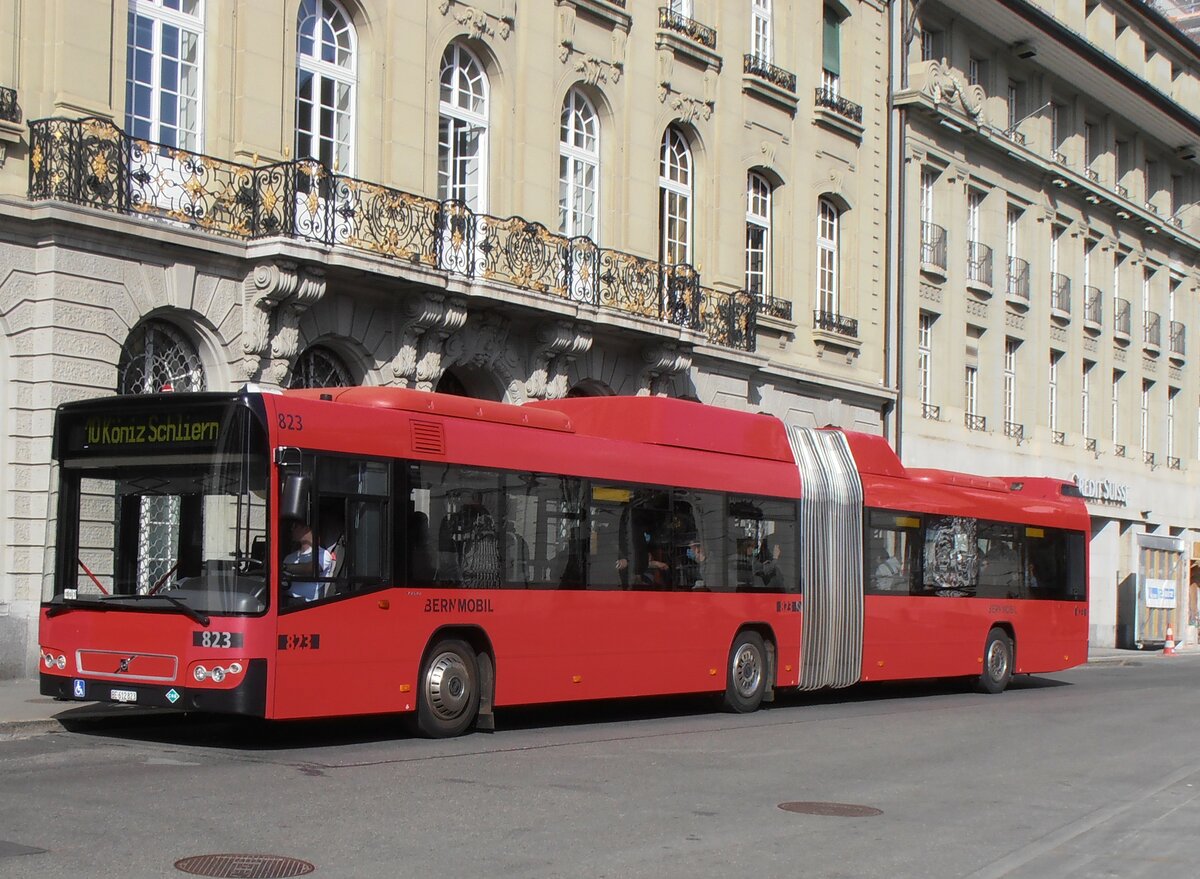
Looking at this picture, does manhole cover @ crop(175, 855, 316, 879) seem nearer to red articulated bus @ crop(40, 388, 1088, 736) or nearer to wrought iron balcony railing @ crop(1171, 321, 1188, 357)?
red articulated bus @ crop(40, 388, 1088, 736)

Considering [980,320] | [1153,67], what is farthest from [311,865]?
[1153,67]

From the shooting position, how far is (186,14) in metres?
20.1

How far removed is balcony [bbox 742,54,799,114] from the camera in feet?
98.6

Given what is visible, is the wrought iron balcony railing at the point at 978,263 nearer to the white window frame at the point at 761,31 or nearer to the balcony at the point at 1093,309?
the balcony at the point at 1093,309

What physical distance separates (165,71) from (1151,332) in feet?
116

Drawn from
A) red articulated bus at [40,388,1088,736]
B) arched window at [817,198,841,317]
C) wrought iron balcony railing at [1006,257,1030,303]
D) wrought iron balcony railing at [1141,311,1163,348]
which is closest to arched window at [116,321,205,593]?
red articulated bus at [40,388,1088,736]

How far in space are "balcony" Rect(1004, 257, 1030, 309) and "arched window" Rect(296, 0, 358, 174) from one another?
21615mm

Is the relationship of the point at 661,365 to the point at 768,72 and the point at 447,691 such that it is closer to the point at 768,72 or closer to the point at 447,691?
the point at 768,72

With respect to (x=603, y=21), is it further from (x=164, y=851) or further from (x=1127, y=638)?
(x=1127, y=638)

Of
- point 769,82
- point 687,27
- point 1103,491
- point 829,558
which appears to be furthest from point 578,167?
point 1103,491

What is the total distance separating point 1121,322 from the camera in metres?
46.2

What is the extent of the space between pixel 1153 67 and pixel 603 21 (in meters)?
27.3

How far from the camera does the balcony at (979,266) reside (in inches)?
1501

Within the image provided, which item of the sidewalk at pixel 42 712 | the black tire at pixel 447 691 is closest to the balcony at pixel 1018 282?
the black tire at pixel 447 691
